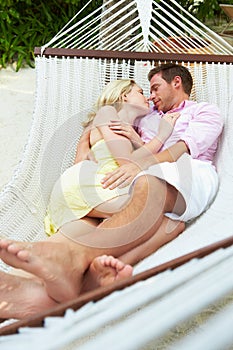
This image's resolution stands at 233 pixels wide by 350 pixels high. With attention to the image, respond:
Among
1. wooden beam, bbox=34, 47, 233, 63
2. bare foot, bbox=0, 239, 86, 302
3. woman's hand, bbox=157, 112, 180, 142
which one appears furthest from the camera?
wooden beam, bbox=34, 47, 233, 63

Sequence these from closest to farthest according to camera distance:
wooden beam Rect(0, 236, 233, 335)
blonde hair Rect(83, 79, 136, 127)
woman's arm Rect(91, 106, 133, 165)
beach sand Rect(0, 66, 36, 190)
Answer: wooden beam Rect(0, 236, 233, 335) < woman's arm Rect(91, 106, 133, 165) < blonde hair Rect(83, 79, 136, 127) < beach sand Rect(0, 66, 36, 190)

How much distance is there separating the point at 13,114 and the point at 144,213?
1.83m

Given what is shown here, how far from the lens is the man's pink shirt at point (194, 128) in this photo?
6.20 feet

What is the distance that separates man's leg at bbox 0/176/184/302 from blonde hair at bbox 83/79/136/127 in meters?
0.53

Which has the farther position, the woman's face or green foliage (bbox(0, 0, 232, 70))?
green foliage (bbox(0, 0, 232, 70))

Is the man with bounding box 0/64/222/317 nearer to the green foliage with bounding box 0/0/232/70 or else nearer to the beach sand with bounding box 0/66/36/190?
the beach sand with bounding box 0/66/36/190

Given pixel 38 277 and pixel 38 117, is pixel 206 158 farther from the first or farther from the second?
pixel 38 277

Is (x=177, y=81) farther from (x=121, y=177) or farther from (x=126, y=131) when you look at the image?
(x=121, y=177)

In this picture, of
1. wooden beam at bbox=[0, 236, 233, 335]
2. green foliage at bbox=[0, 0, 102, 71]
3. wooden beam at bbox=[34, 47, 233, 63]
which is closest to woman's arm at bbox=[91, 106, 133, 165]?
wooden beam at bbox=[34, 47, 233, 63]

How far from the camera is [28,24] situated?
12.6 ft

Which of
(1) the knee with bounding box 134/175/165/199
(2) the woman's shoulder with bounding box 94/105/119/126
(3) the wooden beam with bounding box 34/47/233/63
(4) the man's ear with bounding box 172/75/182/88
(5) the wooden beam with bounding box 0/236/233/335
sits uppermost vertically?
(3) the wooden beam with bounding box 34/47/233/63

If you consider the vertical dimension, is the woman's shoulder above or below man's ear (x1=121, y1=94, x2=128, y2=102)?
below

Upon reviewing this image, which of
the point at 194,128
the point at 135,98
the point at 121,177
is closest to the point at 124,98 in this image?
the point at 135,98

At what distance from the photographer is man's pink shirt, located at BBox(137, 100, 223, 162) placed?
6.20ft
